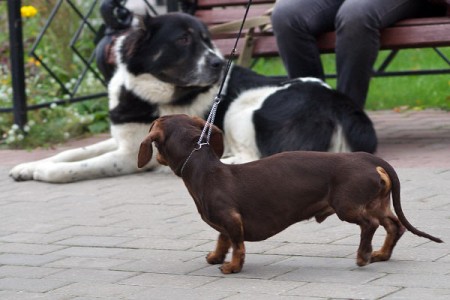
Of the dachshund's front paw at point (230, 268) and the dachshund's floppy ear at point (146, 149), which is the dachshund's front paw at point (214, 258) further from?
the dachshund's floppy ear at point (146, 149)

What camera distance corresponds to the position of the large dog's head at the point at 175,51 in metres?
5.82

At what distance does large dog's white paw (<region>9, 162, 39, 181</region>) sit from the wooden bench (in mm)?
1573

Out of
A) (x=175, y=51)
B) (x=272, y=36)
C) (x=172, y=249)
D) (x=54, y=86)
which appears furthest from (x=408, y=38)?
(x=54, y=86)

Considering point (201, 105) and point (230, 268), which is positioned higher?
point (230, 268)

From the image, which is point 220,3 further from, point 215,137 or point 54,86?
point 215,137

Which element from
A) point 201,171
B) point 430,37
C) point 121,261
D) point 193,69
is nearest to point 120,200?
point 193,69

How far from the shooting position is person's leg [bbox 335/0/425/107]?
601 cm

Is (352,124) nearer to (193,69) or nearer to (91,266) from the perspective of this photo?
(193,69)

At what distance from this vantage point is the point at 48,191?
5.71 meters

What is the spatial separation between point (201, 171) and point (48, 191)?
2286 millimetres

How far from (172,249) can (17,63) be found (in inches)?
143

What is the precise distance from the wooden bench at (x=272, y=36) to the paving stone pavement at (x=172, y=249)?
690 mm

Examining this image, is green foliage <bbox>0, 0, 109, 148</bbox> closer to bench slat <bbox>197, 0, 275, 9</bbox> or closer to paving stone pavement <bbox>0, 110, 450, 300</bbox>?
bench slat <bbox>197, 0, 275, 9</bbox>

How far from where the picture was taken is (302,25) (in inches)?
247
